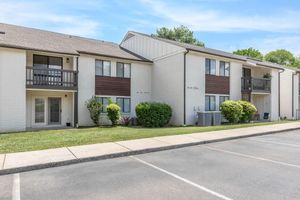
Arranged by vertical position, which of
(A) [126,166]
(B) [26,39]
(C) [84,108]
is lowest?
(A) [126,166]

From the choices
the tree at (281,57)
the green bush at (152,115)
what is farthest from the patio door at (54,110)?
the tree at (281,57)

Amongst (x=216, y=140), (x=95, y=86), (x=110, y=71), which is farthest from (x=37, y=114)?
(x=216, y=140)

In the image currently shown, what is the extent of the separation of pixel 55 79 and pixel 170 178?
45.5 ft

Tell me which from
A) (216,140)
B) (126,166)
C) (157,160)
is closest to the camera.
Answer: (126,166)

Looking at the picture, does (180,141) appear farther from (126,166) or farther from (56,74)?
(56,74)

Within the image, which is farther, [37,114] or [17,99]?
[37,114]

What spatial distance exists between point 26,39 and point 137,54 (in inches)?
384

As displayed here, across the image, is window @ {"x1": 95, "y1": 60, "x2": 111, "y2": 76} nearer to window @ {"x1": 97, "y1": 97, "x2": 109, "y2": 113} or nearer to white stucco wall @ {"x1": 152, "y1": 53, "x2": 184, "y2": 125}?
window @ {"x1": 97, "y1": 97, "x2": 109, "y2": 113}

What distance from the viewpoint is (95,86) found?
66.2ft

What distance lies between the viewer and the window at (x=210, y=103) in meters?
21.8

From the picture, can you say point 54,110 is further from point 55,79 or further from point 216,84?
point 216,84

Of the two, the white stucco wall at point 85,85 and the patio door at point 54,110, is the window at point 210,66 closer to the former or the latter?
the white stucco wall at point 85,85

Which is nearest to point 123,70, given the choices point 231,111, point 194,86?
point 194,86

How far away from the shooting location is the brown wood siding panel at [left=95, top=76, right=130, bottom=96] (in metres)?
20.4
